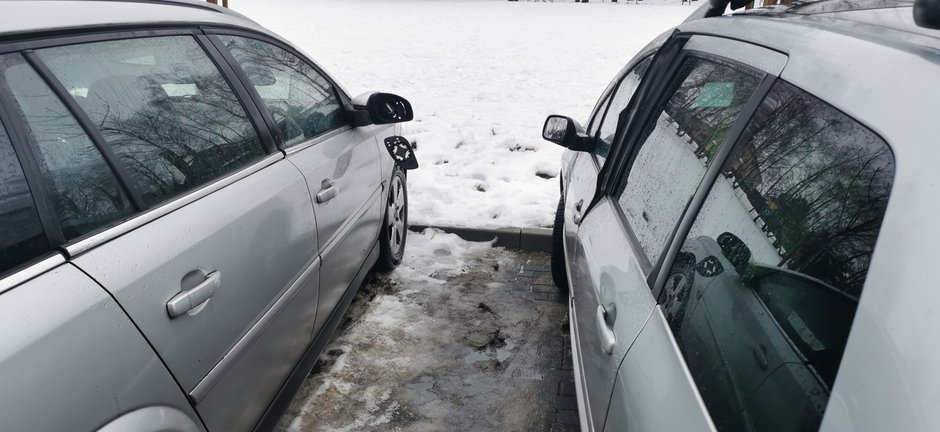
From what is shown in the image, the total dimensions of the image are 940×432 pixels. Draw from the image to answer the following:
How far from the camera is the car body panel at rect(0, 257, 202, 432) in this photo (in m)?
1.17

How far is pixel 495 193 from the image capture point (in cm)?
557

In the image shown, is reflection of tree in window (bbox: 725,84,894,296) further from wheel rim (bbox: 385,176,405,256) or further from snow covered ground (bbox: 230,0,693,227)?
snow covered ground (bbox: 230,0,693,227)

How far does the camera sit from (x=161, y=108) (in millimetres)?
1979

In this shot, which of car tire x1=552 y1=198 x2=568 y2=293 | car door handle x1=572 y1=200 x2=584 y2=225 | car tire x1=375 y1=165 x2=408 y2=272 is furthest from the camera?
car tire x1=375 y1=165 x2=408 y2=272

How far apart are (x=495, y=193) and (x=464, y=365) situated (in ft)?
8.19

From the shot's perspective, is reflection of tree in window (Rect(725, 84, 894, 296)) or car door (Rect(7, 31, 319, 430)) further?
car door (Rect(7, 31, 319, 430))

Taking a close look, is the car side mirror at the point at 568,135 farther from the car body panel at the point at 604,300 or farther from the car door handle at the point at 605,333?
the car door handle at the point at 605,333

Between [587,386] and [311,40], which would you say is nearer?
[587,386]

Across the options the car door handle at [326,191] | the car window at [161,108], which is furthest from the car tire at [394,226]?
the car window at [161,108]

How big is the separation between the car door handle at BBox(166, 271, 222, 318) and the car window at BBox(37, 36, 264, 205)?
27 centimetres

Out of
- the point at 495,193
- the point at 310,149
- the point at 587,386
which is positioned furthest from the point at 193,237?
the point at 495,193

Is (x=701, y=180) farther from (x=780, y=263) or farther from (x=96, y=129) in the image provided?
(x=96, y=129)

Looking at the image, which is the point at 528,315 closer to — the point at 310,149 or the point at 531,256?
the point at 531,256

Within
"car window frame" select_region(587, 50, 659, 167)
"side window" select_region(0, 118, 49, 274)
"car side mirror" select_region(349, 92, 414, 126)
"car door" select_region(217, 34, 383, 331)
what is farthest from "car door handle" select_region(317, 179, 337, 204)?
"side window" select_region(0, 118, 49, 274)
